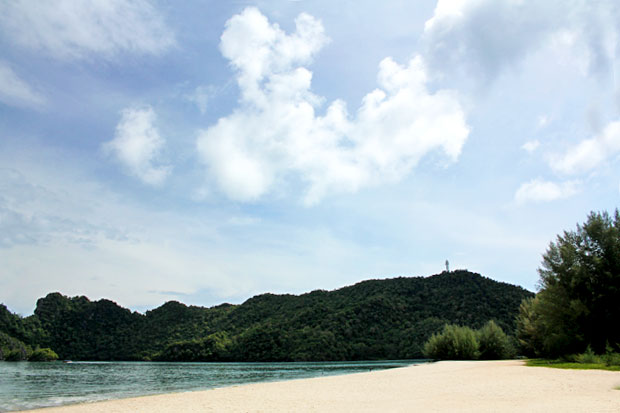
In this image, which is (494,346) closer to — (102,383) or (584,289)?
(584,289)

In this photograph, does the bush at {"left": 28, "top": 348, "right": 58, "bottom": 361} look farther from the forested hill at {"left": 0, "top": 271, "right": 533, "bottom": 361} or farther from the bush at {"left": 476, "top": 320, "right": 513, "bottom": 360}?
the bush at {"left": 476, "top": 320, "right": 513, "bottom": 360}

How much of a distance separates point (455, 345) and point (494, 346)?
18.7ft

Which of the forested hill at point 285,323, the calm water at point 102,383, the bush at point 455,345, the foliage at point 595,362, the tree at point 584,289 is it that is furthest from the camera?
the forested hill at point 285,323

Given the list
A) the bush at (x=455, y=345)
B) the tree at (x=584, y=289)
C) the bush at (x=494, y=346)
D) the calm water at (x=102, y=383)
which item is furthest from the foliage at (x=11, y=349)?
the tree at (x=584, y=289)

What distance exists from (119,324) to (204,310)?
23.3m

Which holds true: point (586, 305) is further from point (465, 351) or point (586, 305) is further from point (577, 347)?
point (465, 351)

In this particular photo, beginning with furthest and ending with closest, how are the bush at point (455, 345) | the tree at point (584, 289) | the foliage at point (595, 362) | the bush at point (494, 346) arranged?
the bush at point (494, 346) < the bush at point (455, 345) < the tree at point (584, 289) < the foliage at point (595, 362)

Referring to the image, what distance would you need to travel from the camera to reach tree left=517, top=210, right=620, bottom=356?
2797 centimetres

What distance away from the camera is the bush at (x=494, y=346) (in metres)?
52.4

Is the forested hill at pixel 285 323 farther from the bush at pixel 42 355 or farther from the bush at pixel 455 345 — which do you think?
the bush at pixel 455 345

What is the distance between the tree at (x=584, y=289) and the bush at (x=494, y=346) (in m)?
22.7

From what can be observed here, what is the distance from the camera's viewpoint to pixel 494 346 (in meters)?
52.6

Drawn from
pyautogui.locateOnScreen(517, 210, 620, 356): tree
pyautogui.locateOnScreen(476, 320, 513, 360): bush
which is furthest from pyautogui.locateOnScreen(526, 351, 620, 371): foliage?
pyautogui.locateOnScreen(476, 320, 513, 360): bush

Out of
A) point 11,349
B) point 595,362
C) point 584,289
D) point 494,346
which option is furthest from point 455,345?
point 11,349
